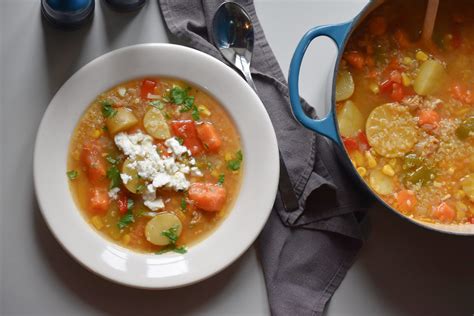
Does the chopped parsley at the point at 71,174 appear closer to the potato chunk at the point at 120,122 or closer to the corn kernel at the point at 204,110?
the potato chunk at the point at 120,122

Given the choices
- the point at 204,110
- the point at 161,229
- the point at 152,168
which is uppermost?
the point at 204,110

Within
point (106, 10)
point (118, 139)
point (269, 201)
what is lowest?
point (269, 201)

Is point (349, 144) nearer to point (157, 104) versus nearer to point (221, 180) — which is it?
point (221, 180)

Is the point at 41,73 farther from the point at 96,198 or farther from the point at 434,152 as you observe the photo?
the point at 434,152

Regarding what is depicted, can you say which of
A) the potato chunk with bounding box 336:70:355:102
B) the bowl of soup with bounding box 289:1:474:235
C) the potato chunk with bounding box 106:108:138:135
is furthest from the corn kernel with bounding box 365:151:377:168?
the potato chunk with bounding box 106:108:138:135

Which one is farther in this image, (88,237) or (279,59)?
(279,59)

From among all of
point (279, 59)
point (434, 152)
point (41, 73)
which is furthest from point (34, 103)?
point (434, 152)

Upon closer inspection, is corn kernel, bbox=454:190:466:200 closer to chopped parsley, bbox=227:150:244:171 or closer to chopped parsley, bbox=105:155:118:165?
chopped parsley, bbox=227:150:244:171

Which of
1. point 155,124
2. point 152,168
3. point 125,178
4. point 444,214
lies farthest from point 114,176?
point 444,214
